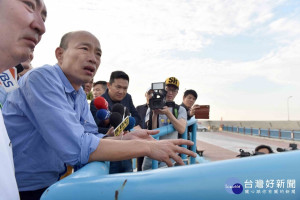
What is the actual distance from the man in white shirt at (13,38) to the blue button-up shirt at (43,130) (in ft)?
0.68

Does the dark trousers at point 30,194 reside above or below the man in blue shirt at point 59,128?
below

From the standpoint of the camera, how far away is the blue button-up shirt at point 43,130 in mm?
1017

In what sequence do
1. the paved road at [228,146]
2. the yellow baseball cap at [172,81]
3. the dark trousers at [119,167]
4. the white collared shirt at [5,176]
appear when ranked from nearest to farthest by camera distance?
1. the white collared shirt at [5,176]
2. the dark trousers at [119,167]
3. the yellow baseball cap at [172,81]
4. the paved road at [228,146]

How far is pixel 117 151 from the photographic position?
107 cm

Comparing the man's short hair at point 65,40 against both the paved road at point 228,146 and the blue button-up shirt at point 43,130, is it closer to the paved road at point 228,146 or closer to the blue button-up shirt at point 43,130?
the blue button-up shirt at point 43,130

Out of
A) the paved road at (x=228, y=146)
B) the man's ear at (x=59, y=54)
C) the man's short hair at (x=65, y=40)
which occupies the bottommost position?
the paved road at (x=228, y=146)

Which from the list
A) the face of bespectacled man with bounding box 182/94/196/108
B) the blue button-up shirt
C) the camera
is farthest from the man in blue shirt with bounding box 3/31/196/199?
the face of bespectacled man with bounding box 182/94/196/108

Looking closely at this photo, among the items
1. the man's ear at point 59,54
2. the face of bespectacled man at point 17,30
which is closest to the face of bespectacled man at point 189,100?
the man's ear at point 59,54

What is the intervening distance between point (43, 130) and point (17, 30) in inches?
17.0

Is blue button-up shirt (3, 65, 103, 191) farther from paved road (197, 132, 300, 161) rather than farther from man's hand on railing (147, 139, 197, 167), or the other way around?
paved road (197, 132, 300, 161)

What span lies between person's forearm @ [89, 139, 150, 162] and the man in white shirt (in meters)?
0.33

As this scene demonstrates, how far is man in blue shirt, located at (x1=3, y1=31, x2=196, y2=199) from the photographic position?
1022mm

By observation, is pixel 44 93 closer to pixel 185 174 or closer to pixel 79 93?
pixel 79 93

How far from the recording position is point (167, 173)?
595 millimetres
